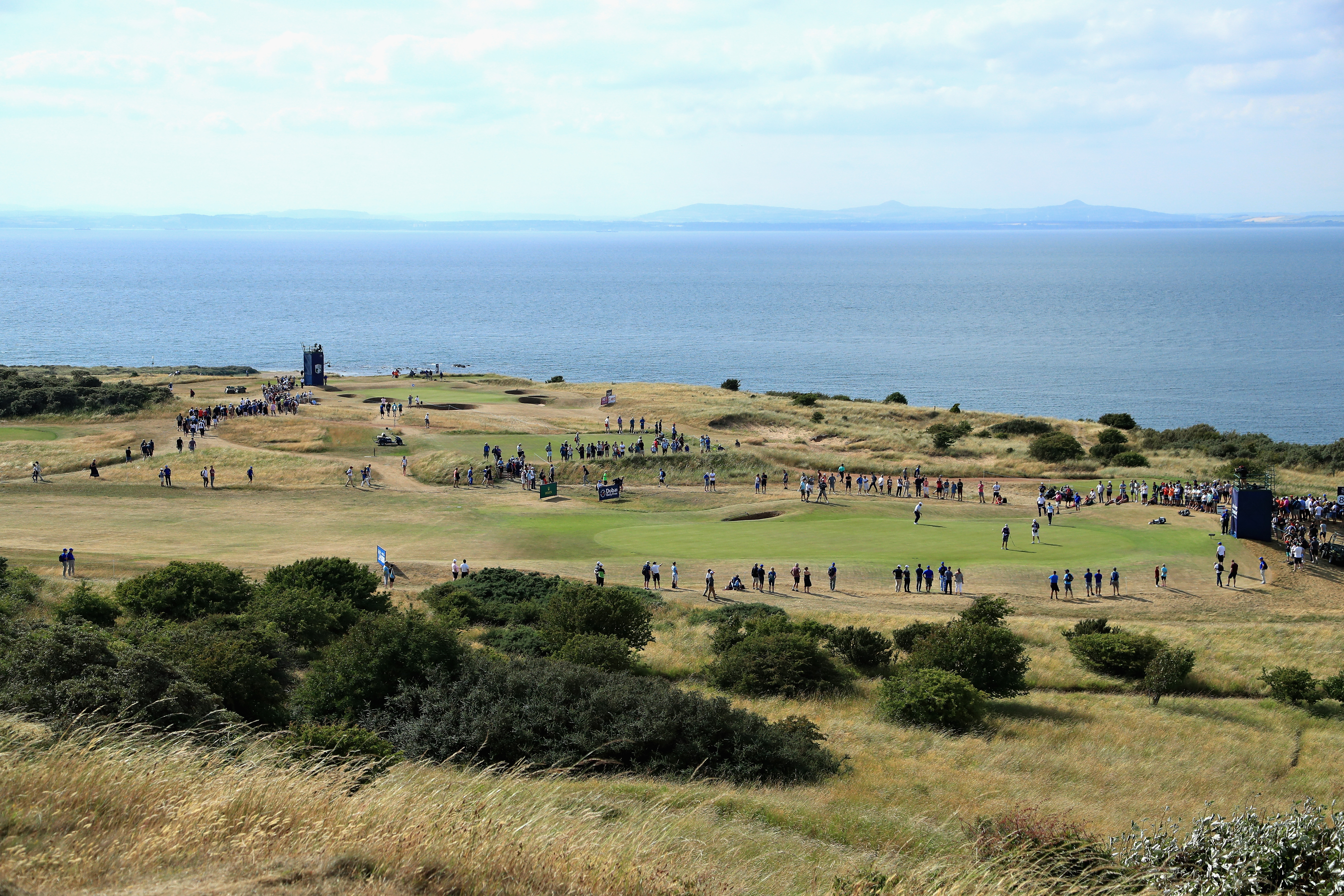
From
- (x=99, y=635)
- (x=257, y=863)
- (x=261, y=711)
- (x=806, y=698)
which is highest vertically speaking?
(x=257, y=863)

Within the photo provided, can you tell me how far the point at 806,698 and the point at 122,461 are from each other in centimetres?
3805

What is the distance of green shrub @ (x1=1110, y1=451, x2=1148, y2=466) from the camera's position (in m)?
49.7

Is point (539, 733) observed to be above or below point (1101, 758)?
above

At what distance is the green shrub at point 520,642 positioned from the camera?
22500 millimetres

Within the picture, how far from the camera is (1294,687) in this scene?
2200 cm

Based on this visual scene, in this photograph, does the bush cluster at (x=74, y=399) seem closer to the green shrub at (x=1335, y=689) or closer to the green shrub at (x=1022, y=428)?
the green shrub at (x=1022, y=428)

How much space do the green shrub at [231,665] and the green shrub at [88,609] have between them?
4143 mm

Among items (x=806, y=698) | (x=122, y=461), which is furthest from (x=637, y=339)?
(x=806, y=698)

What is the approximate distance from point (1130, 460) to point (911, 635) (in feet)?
99.5

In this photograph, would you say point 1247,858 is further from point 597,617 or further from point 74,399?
point 74,399

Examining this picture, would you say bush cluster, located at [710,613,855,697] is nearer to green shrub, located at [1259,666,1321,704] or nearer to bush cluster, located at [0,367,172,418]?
green shrub, located at [1259,666,1321,704]

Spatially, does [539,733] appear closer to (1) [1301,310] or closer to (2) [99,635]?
(2) [99,635]

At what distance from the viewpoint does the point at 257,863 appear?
23.5 ft

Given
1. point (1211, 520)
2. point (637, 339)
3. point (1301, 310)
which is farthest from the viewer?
point (1301, 310)
